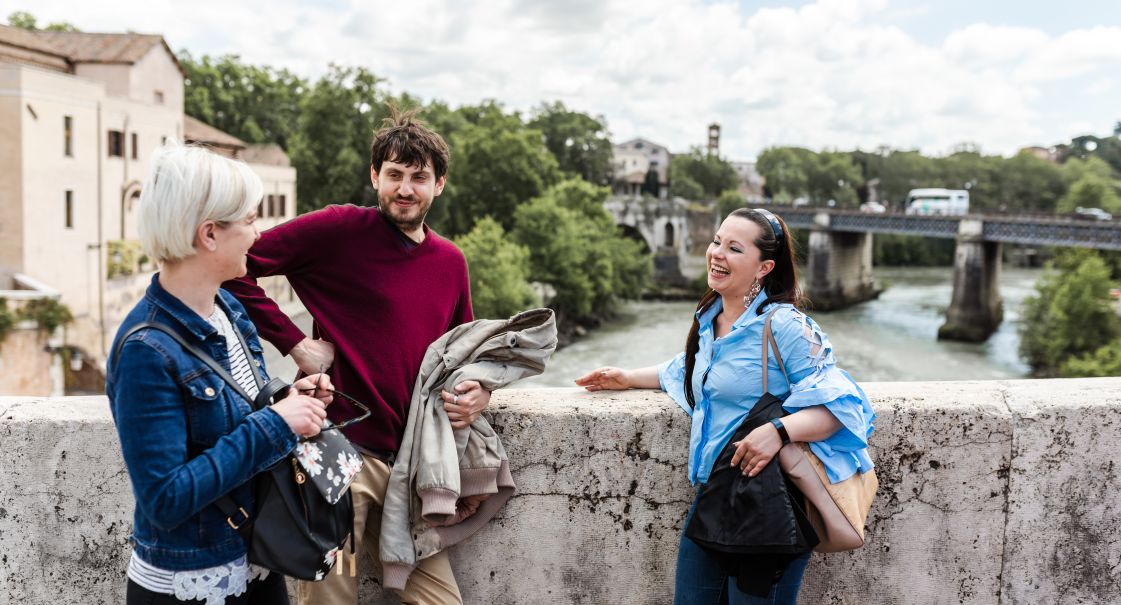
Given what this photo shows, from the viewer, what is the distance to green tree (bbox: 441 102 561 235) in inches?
1767

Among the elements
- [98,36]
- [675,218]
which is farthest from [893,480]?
[675,218]

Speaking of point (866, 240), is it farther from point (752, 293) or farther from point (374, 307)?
point (374, 307)

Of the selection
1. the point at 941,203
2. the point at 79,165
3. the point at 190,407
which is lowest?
the point at 190,407

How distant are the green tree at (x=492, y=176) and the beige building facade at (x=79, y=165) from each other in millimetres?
14913

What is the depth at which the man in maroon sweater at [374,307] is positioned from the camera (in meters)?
2.50

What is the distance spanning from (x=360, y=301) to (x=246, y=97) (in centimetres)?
5810

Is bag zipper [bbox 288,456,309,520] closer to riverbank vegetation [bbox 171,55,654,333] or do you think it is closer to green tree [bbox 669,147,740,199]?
riverbank vegetation [bbox 171,55,654,333]

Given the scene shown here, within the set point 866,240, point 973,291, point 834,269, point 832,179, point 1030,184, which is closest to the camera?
point 973,291

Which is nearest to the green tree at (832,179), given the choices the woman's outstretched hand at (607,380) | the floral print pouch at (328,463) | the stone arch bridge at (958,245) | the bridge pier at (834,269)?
the stone arch bridge at (958,245)

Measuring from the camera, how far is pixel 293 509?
1.93m

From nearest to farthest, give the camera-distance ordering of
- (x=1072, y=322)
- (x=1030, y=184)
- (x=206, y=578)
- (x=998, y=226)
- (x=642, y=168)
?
(x=206, y=578) < (x=1072, y=322) < (x=998, y=226) < (x=1030, y=184) < (x=642, y=168)

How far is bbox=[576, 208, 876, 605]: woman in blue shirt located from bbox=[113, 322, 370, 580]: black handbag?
3.42 feet

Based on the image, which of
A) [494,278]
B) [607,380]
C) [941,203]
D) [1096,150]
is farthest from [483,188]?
[1096,150]

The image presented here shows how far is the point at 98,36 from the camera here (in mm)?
33562
